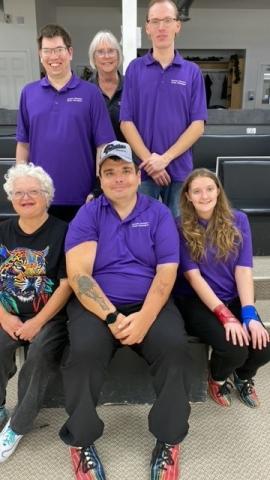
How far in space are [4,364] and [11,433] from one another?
0.86 ft

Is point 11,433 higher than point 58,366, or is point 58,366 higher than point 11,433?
point 58,366

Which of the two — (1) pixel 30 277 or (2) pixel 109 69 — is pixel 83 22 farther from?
(1) pixel 30 277

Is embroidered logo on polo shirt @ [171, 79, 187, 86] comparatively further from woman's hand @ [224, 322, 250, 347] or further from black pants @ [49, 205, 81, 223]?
→ woman's hand @ [224, 322, 250, 347]

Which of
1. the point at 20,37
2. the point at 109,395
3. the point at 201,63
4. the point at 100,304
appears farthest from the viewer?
the point at 201,63

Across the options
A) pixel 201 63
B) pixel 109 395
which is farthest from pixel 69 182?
pixel 201 63

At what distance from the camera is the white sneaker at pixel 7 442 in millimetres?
1509

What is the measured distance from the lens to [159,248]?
1573 millimetres

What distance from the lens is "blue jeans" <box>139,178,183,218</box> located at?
2.06m

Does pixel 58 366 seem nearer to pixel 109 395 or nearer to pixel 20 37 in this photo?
pixel 109 395

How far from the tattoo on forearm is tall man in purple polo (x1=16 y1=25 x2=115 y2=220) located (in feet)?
1.82

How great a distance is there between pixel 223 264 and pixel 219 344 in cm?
33

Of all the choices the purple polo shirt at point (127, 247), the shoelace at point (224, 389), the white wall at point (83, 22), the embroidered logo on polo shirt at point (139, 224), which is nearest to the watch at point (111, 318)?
the purple polo shirt at point (127, 247)

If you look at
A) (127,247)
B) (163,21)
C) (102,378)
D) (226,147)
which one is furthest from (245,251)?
(226,147)

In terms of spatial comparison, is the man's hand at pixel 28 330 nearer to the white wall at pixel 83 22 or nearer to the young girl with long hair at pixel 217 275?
the young girl with long hair at pixel 217 275
